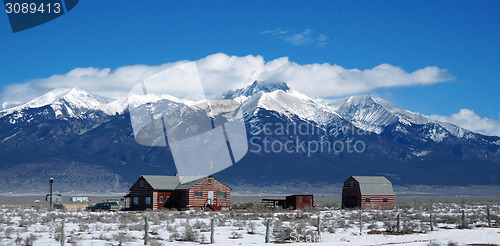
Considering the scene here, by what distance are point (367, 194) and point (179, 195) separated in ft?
72.1

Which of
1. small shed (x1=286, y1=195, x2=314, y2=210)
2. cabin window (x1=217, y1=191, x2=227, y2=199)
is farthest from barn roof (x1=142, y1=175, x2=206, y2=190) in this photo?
small shed (x1=286, y1=195, x2=314, y2=210)

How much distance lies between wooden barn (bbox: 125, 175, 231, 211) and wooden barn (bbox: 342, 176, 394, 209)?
15051 mm

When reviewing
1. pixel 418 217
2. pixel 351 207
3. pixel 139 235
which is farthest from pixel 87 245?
pixel 351 207

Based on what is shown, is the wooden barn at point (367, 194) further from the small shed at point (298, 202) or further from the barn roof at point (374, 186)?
the small shed at point (298, 202)

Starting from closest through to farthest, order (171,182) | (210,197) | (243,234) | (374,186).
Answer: (243,234) → (210,197) → (171,182) → (374,186)

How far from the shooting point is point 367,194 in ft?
242

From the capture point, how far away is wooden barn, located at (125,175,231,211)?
6912 centimetres

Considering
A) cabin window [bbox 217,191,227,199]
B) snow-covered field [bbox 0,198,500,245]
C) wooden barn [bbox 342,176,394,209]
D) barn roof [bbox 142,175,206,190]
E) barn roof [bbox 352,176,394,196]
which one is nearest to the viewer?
snow-covered field [bbox 0,198,500,245]

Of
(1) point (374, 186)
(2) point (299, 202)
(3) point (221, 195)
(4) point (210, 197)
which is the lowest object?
(2) point (299, 202)

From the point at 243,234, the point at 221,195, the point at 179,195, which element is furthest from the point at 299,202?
the point at 243,234

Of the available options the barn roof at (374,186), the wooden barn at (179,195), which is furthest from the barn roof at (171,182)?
the barn roof at (374,186)

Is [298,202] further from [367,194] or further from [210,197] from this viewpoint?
[210,197]

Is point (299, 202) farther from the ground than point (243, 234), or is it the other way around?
point (299, 202)

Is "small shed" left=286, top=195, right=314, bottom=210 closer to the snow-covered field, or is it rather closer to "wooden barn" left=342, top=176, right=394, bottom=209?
"wooden barn" left=342, top=176, right=394, bottom=209
